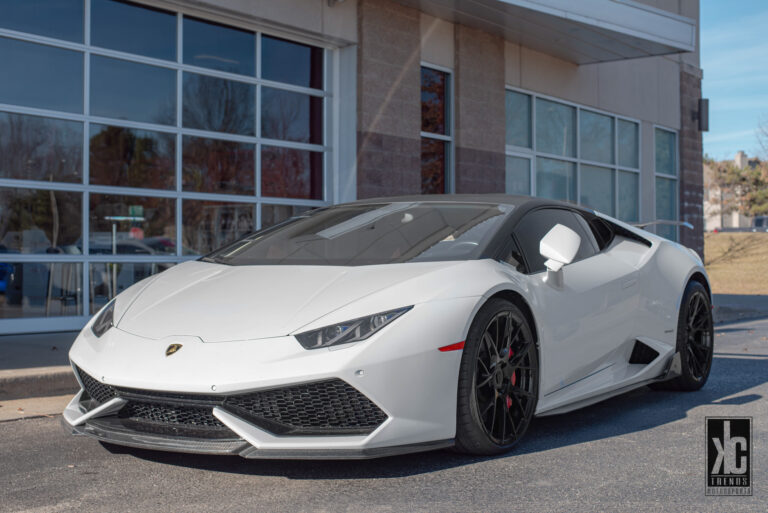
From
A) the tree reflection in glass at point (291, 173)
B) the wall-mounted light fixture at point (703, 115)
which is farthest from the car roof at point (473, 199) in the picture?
the wall-mounted light fixture at point (703, 115)

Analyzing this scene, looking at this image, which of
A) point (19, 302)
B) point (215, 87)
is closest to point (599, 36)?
point (215, 87)

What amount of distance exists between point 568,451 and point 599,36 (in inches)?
452

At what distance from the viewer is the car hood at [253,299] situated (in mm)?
3605

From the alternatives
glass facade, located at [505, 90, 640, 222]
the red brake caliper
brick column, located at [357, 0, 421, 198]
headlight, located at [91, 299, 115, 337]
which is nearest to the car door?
the red brake caliper

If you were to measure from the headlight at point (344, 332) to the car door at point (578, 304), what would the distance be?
103cm

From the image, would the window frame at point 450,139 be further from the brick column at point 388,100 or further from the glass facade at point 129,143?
the glass facade at point 129,143

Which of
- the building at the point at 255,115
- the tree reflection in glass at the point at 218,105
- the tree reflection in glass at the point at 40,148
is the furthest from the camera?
the tree reflection in glass at the point at 218,105

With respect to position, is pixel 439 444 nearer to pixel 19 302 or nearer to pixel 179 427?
pixel 179 427

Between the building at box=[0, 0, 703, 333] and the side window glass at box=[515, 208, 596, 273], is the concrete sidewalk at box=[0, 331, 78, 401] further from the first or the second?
the side window glass at box=[515, 208, 596, 273]

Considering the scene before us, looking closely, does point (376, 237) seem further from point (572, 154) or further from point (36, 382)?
point (572, 154)

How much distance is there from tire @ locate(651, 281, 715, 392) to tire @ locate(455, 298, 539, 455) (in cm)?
190

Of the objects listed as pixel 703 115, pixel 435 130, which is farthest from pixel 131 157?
pixel 703 115

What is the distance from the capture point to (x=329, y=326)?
11.5 ft

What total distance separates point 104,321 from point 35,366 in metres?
2.40
